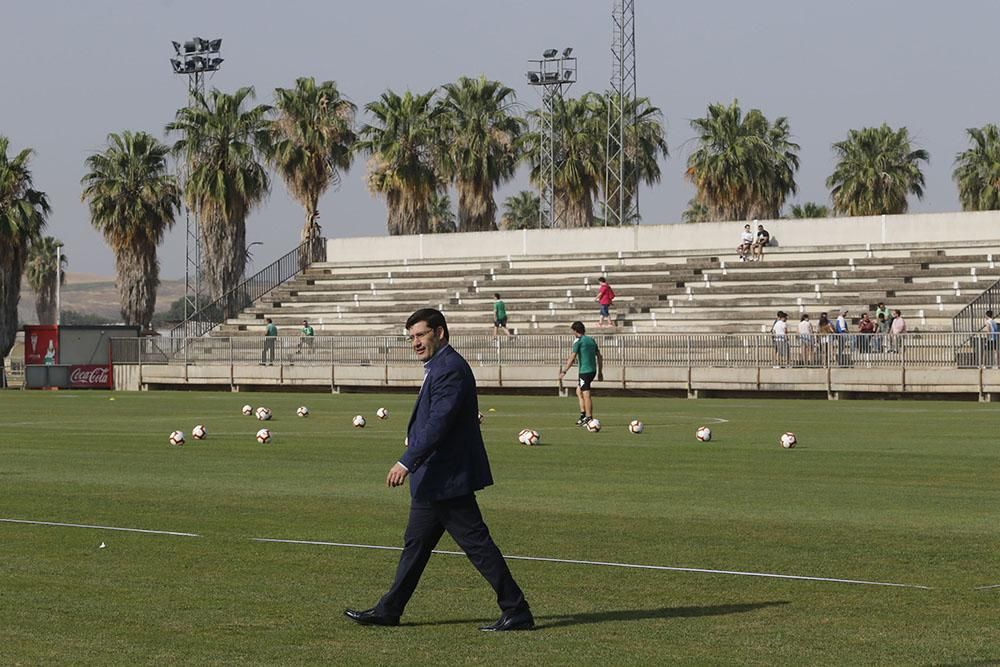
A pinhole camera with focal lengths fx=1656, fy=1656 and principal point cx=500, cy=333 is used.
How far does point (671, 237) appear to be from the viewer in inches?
2552

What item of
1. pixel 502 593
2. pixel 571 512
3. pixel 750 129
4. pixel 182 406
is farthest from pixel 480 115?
pixel 502 593

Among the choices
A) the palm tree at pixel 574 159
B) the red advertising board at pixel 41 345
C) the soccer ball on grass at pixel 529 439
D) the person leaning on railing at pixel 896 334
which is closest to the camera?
the soccer ball on grass at pixel 529 439

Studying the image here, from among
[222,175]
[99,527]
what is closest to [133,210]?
[222,175]

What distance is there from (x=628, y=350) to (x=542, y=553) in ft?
120

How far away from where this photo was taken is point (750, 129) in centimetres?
8694

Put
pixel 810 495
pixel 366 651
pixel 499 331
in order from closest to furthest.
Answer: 1. pixel 366 651
2. pixel 810 495
3. pixel 499 331

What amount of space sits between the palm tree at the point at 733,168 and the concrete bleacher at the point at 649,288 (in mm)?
19095

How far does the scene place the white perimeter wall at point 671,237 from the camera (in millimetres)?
59344

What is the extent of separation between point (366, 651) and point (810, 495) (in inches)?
363

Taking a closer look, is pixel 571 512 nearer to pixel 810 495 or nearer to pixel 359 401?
pixel 810 495

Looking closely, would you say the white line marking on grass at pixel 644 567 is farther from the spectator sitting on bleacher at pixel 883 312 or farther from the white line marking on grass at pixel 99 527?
the spectator sitting on bleacher at pixel 883 312

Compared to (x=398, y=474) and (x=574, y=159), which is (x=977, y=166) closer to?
(x=574, y=159)

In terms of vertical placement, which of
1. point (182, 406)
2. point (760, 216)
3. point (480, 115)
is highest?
point (480, 115)

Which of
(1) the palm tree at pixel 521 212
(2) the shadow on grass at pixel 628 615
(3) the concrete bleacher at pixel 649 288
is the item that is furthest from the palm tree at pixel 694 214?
(2) the shadow on grass at pixel 628 615
